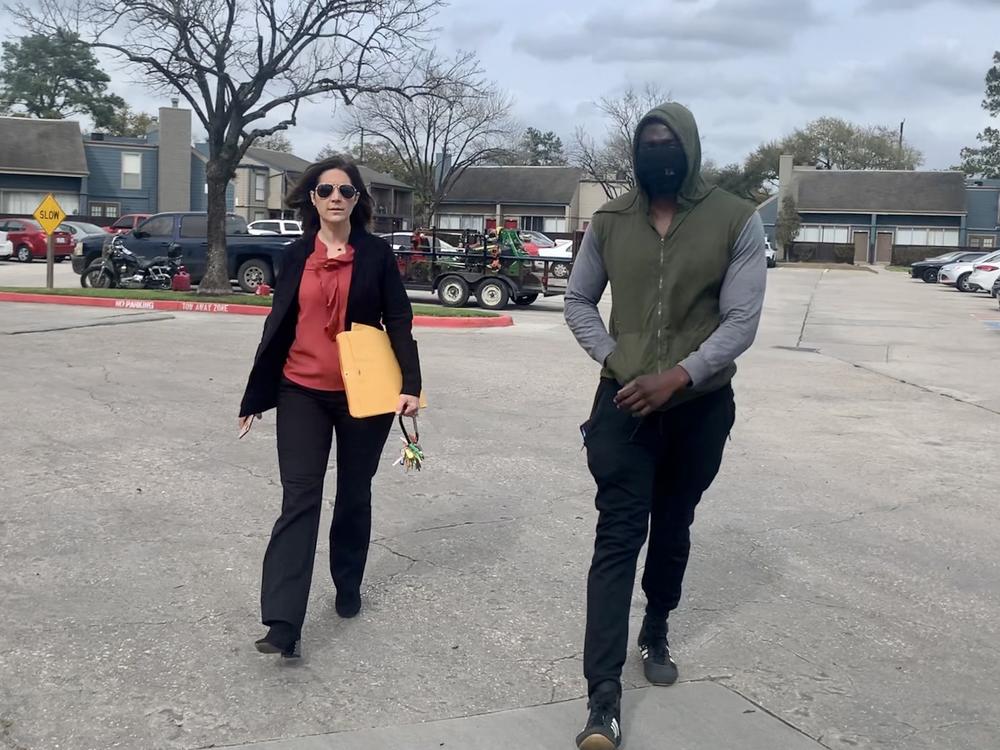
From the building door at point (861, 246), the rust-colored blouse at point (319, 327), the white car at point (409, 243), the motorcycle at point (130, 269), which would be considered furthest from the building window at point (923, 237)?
the rust-colored blouse at point (319, 327)

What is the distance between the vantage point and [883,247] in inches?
3041

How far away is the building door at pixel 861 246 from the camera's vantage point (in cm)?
7725

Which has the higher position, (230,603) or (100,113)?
(100,113)

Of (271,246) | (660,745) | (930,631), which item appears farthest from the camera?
(271,246)

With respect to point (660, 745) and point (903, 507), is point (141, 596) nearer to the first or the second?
point (660, 745)

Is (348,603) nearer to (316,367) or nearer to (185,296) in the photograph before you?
(316,367)

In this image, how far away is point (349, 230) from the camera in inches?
175

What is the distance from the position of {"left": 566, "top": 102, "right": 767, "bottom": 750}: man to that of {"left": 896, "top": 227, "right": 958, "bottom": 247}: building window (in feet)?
257

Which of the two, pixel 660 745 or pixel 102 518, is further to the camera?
pixel 102 518

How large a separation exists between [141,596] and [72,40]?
19.3 metres

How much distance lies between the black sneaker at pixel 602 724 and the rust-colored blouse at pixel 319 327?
152cm

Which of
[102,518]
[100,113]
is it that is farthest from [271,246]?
[100,113]

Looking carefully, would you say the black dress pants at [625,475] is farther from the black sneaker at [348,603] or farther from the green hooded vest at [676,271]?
the black sneaker at [348,603]

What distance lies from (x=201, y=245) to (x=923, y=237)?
207ft
